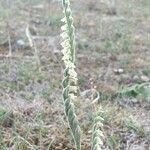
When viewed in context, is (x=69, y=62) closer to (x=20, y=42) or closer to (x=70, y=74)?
(x=70, y=74)

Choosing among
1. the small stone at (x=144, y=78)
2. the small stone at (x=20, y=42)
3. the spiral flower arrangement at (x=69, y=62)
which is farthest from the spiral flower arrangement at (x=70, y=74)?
the small stone at (x=20, y=42)

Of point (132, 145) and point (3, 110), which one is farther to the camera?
point (3, 110)

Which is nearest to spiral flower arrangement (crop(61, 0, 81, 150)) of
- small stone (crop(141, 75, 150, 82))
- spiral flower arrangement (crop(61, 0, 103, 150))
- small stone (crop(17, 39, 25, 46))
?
spiral flower arrangement (crop(61, 0, 103, 150))

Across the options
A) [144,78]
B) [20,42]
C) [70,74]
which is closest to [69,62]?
[70,74]

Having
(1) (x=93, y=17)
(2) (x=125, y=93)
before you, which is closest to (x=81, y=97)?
(2) (x=125, y=93)

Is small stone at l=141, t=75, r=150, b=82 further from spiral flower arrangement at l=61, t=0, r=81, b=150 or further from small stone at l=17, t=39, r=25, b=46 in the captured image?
spiral flower arrangement at l=61, t=0, r=81, b=150

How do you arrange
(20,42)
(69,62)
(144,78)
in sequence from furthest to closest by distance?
(20,42) → (144,78) → (69,62)

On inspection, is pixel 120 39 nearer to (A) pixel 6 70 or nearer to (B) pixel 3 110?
(A) pixel 6 70

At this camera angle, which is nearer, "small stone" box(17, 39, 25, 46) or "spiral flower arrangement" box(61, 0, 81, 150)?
"spiral flower arrangement" box(61, 0, 81, 150)

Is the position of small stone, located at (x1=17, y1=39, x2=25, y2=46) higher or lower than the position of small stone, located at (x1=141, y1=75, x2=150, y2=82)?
higher

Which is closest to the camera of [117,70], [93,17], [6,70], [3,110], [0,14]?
[3,110]

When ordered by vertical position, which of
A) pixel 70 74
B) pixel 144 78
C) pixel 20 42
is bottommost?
pixel 144 78
